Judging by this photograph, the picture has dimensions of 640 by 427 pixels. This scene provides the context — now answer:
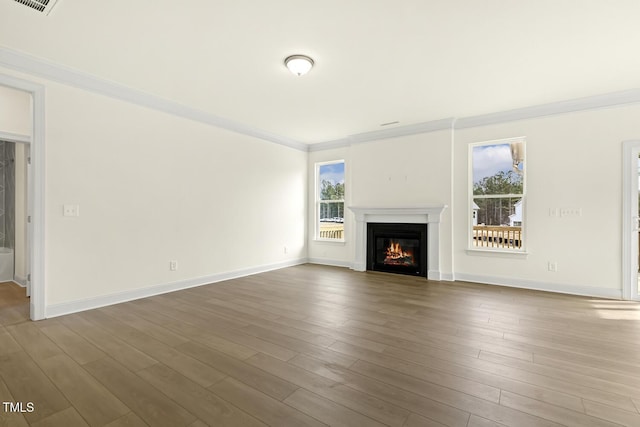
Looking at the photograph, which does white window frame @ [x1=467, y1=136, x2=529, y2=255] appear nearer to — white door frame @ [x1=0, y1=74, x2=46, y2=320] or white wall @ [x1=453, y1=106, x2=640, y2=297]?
white wall @ [x1=453, y1=106, x2=640, y2=297]

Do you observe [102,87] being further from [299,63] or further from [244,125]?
[299,63]

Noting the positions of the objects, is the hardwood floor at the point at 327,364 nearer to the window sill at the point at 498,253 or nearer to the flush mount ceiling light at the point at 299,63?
the window sill at the point at 498,253

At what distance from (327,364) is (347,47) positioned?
2.81m

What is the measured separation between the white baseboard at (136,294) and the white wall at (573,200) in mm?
4202

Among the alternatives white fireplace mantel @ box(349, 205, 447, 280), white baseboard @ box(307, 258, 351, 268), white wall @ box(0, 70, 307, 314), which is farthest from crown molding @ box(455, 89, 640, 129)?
white wall @ box(0, 70, 307, 314)

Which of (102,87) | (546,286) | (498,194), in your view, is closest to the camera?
(102,87)

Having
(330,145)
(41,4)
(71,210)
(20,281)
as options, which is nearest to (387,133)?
(330,145)

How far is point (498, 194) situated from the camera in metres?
4.84

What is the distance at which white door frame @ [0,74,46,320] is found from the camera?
3080 millimetres

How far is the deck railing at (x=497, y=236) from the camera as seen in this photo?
4691 mm

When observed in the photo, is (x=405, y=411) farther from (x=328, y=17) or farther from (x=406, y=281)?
(x=406, y=281)

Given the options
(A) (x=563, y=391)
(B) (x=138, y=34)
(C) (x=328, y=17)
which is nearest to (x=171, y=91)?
(B) (x=138, y=34)

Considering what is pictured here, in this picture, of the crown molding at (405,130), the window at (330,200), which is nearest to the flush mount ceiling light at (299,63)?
the crown molding at (405,130)

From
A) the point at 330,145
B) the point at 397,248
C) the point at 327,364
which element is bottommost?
the point at 327,364
